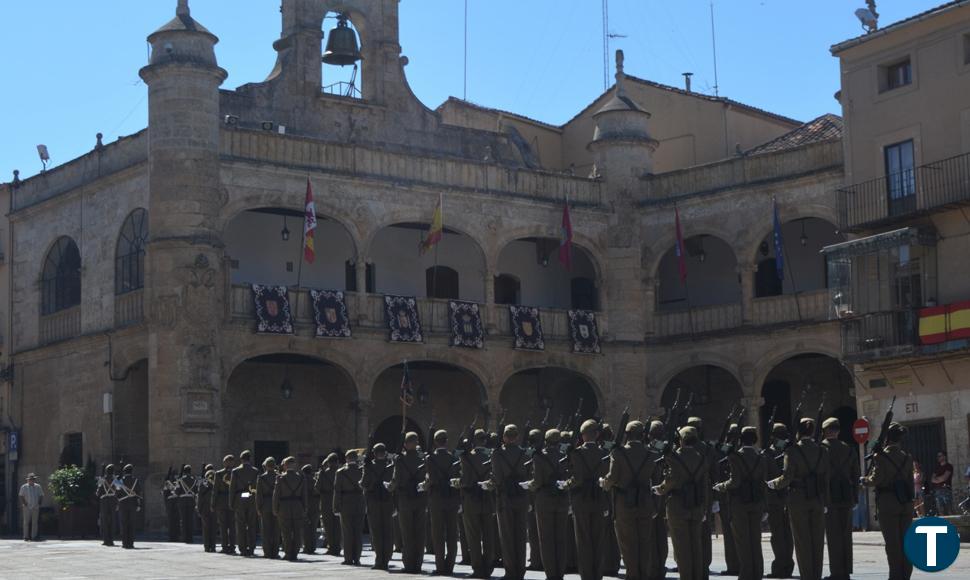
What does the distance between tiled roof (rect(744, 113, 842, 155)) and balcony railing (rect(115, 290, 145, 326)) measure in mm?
14585

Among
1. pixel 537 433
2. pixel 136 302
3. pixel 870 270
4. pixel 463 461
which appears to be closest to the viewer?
pixel 537 433

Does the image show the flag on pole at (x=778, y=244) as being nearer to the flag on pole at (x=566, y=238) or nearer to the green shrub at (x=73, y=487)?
the flag on pole at (x=566, y=238)

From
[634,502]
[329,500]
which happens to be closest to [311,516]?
[329,500]

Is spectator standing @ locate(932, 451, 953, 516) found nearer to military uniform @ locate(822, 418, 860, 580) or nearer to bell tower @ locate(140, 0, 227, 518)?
military uniform @ locate(822, 418, 860, 580)

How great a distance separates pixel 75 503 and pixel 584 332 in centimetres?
1253

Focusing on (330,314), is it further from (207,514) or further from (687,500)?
(687,500)

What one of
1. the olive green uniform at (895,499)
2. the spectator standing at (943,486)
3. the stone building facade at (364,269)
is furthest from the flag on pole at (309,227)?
the olive green uniform at (895,499)

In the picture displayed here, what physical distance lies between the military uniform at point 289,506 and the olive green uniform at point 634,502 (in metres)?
7.54

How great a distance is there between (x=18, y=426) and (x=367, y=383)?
9.78m

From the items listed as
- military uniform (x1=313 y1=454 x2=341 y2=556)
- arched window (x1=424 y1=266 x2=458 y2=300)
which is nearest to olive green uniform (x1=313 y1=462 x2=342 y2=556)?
military uniform (x1=313 y1=454 x2=341 y2=556)

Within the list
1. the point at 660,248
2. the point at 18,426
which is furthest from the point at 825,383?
the point at 18,426

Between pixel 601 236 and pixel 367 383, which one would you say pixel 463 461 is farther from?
pixel 601 236

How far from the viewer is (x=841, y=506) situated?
54.6 feet

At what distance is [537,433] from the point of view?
1730 centimetres
